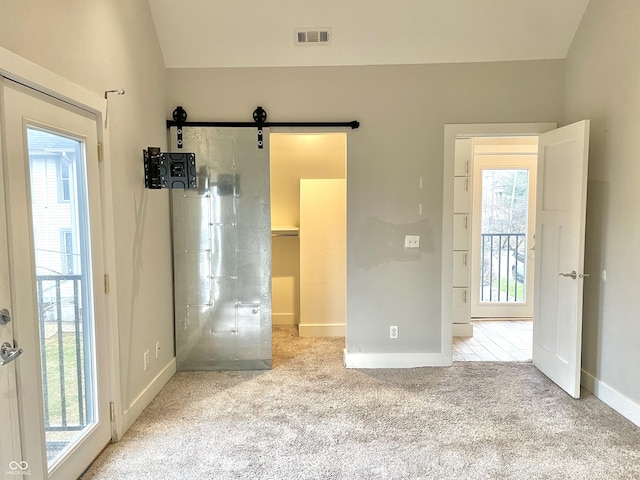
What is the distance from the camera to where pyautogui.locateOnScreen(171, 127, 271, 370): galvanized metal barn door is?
11.3 feet

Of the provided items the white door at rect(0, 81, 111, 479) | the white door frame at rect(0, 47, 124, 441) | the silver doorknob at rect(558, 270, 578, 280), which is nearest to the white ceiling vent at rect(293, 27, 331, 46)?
the white door frame at rect(0, 47, 124, 441)

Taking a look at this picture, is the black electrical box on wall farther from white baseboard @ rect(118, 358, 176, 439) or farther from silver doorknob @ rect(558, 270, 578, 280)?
silver doorknob @ rect(558, 270, 578, 280)

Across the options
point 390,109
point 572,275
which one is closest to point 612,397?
point 572,275

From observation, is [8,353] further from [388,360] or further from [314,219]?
[314,219]

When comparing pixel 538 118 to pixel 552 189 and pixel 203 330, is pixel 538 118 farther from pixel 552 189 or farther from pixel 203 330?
pixel 203 330

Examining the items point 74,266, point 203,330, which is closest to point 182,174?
point 74,266

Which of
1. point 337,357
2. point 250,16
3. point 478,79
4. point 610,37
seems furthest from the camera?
point 337,357

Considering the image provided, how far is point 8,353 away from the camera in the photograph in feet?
5.28

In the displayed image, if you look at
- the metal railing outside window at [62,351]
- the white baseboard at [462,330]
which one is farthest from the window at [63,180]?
the white baseboard at [462,330]

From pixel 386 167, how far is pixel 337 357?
5.89ft

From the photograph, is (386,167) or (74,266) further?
(386,167)

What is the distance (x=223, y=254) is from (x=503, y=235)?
11.8 ft

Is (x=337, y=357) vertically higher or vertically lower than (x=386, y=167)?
lower

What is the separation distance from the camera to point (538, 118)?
11.3 feet
